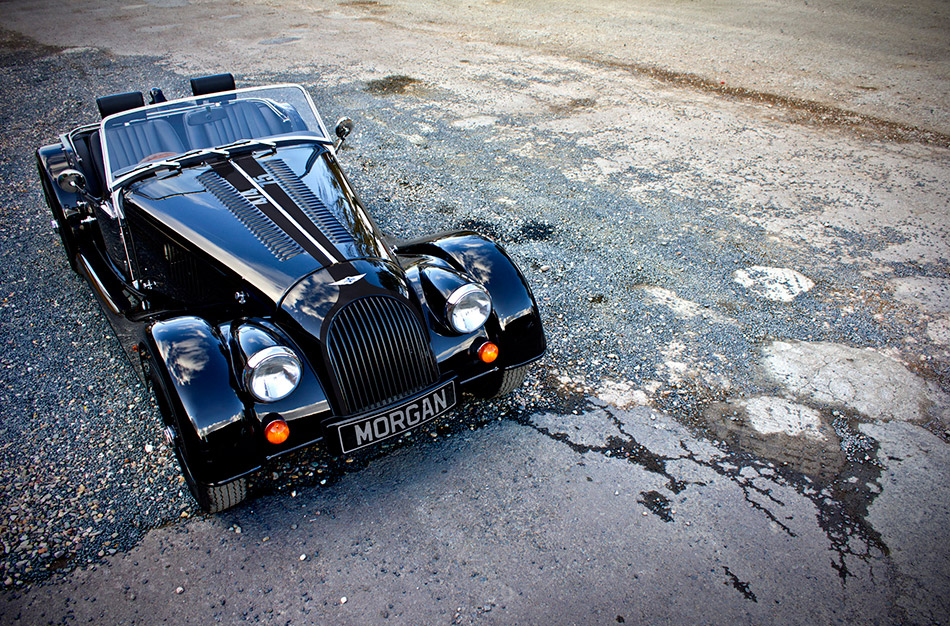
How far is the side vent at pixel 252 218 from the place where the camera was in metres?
3.20

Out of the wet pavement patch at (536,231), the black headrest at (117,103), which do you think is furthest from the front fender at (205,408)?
the wet pavement patch at (536,231)

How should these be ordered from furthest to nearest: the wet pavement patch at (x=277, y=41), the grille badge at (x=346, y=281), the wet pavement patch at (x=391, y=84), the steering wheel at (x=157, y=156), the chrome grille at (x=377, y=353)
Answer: the wet pavement patch at (x=277, y=41), the wet pavement patch at (x=391, y=84), the steering wheel at (x=157, y=156), the grille badge at (x=346, y=281), the chrome grille at (x=377, y=353)

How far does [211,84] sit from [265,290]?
7.56 ft

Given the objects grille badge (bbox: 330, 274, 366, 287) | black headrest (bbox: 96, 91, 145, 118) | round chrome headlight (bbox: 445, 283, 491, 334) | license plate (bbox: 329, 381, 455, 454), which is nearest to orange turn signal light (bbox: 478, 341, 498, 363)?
round chrome headlight (bbox: 445, 283, 491, 334)

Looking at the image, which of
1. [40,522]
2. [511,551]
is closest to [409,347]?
[511,551]

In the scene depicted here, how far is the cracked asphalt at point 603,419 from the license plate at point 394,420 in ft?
1.38

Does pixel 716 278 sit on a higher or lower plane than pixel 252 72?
lower

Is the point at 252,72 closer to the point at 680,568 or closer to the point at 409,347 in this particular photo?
the point at 409,347

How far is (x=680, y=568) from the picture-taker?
266 centimetres

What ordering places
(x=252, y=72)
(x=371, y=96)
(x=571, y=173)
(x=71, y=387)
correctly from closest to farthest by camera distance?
(x=71, y=387) < (x=571, y=173) < (x=371, y=96) < (x=252, y=72)

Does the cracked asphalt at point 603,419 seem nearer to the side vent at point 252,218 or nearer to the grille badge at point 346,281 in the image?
the grille badge at point 346,281

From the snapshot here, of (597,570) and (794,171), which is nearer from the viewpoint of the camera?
(597,570)

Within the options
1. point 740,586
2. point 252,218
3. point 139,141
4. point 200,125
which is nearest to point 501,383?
point 740,586

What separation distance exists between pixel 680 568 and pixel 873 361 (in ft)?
7.59
